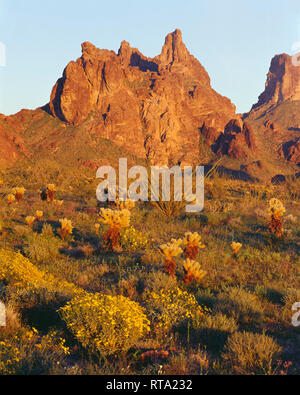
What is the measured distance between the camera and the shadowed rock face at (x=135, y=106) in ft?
192

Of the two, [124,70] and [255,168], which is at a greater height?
[124,70]

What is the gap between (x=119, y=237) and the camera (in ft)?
25.4

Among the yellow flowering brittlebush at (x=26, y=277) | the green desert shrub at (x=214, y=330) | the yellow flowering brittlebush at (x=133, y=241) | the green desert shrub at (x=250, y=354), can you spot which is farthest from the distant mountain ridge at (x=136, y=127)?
the green desert shrub at (x=250, y=354)

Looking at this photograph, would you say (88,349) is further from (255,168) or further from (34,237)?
(255,168)

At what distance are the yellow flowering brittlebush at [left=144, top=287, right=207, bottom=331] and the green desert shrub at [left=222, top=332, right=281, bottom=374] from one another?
75cm

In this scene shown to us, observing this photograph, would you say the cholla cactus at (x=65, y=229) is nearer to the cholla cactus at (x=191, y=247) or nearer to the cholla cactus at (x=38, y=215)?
the cholla cactus at (x=38, y=215)

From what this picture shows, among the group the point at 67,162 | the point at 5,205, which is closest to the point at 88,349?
the point at 5,205

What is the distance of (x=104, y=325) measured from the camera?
10.4 ft

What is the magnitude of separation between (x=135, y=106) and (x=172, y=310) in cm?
6616

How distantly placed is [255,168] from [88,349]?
57185mm

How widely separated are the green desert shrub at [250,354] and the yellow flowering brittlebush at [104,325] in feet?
3.54

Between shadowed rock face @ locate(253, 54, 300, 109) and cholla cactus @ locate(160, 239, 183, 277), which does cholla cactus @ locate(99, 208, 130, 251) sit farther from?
shadowed rock face @ locate(253, 54, 300, 109)

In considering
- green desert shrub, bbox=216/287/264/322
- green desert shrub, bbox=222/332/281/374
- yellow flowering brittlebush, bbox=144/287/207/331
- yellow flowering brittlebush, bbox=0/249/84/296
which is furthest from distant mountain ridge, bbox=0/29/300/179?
green desert shrub, bbox=222/332/281/374

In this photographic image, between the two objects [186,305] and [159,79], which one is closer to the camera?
[186,305]
